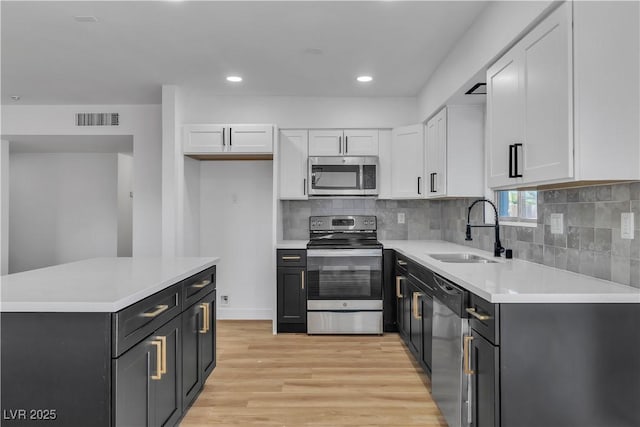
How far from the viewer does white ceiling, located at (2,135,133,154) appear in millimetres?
4984

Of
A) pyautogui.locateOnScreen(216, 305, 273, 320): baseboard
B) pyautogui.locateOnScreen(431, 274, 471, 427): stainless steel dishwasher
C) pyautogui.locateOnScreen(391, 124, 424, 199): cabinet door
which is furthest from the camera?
pyautogui.locateOnScreen(216, 305, 273, 320): baseboard

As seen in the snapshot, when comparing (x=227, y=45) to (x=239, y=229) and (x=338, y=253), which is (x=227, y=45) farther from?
(x=239, y=229)

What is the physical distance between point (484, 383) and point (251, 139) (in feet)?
10.7

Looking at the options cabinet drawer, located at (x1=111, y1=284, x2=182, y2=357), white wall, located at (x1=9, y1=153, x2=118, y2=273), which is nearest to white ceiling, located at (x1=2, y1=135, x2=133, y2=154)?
white wall, located at (x1=9, y1=153, x2=118, y2=273)

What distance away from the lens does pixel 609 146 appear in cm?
159

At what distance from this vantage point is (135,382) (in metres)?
1.66

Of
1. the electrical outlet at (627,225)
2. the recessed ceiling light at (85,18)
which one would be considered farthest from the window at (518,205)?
the recessed ceiling light at (85,18)

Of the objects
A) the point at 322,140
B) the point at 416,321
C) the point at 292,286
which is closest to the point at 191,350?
the point at 416,321

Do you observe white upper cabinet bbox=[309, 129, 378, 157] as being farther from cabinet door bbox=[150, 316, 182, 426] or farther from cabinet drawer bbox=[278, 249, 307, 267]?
cabinet door bbox=[150, 316, 182, 426]

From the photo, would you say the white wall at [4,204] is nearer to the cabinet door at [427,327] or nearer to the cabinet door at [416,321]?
the cabinet door at [416,321]

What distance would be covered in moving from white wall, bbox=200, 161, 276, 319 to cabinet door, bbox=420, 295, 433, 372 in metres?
2.31

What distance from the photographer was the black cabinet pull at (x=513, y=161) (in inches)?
79.9

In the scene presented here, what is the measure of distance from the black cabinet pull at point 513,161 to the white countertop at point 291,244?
7.94 ft

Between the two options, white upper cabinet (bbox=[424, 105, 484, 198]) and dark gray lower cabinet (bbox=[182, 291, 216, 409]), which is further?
white upper cabinet (bbox=[424, 105, 484, 198])
